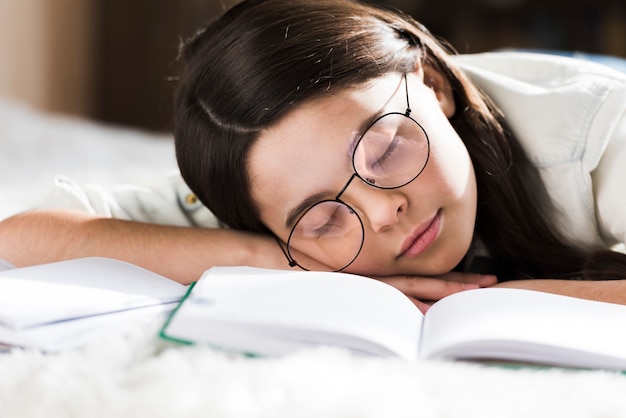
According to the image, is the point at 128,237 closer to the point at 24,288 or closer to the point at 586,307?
the point at 24,288

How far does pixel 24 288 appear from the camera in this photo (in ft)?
2.39

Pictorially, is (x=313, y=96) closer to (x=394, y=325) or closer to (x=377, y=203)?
(x=377, y=203)

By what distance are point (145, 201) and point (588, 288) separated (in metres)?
0.68

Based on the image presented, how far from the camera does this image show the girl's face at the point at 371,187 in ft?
3.01

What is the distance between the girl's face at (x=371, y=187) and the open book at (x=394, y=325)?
8.8 inches

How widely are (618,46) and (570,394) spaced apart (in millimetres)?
2884

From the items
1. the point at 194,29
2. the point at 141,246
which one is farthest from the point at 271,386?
the point at 194,29

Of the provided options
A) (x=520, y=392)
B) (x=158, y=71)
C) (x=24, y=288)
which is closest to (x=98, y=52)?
(x=158, y=71)

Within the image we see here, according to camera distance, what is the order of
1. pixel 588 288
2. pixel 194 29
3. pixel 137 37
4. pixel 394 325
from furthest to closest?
pixel 137 37
pixel 194 29
pixel 588 288
pixel 394 325

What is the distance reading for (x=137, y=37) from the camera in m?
3.55

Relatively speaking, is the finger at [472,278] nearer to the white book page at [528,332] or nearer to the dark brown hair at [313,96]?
the dark brown hair at [313,96]

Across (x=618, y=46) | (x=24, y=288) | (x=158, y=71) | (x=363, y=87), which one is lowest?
(x=158, y=71)

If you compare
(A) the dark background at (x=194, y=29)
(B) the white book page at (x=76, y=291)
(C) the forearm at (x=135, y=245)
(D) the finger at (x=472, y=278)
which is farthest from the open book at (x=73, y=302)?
(A) the dark background at (x=194, y=29)

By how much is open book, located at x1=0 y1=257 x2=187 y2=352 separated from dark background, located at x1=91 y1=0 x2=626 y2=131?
2384 millimetres
